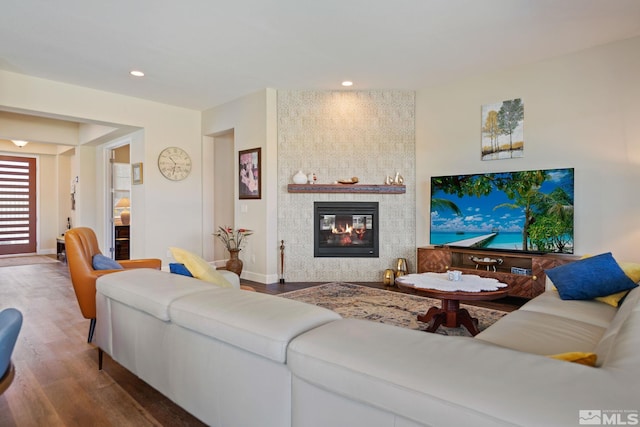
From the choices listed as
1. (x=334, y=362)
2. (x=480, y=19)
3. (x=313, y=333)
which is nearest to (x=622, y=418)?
(x=334, y=362)

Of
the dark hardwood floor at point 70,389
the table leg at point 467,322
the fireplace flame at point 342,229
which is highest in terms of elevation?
the fireplace flame at point 342,229

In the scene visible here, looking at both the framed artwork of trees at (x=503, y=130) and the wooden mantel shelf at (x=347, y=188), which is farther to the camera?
the wooden mantel shelf at (x=347, y=188)

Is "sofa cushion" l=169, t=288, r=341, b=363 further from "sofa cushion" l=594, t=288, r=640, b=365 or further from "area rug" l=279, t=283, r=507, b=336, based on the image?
"area rug" l=279, t=283, r=507, b=336

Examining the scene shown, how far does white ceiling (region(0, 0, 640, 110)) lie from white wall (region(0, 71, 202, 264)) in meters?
0.26

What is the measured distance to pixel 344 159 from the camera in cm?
537

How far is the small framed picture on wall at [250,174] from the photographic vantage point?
5.40 meters

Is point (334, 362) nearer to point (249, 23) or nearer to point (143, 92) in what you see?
point (249, 23)

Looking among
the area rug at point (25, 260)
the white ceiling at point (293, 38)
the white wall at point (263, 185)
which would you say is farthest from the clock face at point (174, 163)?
the area rug at point (25, 260)

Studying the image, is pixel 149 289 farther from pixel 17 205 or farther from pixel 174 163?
pixel 17 205

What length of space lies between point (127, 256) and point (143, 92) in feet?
11.6

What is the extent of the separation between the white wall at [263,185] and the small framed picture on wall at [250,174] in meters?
0.08
